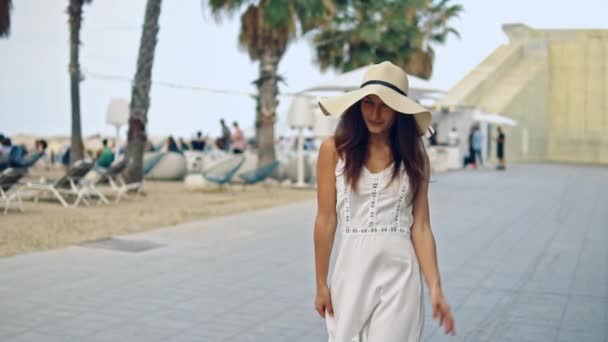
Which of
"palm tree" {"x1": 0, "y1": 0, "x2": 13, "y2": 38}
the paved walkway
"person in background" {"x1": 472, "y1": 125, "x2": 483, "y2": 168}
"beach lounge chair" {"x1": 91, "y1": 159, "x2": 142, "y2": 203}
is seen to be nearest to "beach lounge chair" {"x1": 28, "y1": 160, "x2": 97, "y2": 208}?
"beach lounge chair" {"x1": 91, "y1": 159, "x2": 142, "y2": 203}

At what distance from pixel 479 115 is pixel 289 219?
→ 66.8 ft

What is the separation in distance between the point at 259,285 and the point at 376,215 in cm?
424

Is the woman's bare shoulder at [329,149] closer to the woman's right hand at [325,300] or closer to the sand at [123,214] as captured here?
the woman's right hand at [325,300]

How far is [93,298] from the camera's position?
646cm

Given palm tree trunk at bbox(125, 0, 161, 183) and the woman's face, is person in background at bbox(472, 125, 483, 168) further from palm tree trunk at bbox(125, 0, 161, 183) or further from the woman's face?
the woman's face

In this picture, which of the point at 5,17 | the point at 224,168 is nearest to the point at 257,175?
the point at 224,168

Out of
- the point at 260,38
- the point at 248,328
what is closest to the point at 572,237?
the point at 248,328

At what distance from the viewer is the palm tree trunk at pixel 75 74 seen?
54.7 ft

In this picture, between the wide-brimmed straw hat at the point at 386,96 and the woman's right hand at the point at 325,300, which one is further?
the woman's right hand at the point at 325,300

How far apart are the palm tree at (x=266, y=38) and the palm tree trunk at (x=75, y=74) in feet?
13.0

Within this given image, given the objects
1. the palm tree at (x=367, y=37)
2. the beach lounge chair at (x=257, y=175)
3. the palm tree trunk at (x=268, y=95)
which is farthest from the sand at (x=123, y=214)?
the palm tree at (x=367, y=37)

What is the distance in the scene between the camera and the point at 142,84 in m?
16.9

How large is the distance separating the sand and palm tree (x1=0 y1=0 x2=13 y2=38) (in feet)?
13.8

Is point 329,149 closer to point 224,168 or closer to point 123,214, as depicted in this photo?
point 123,214
